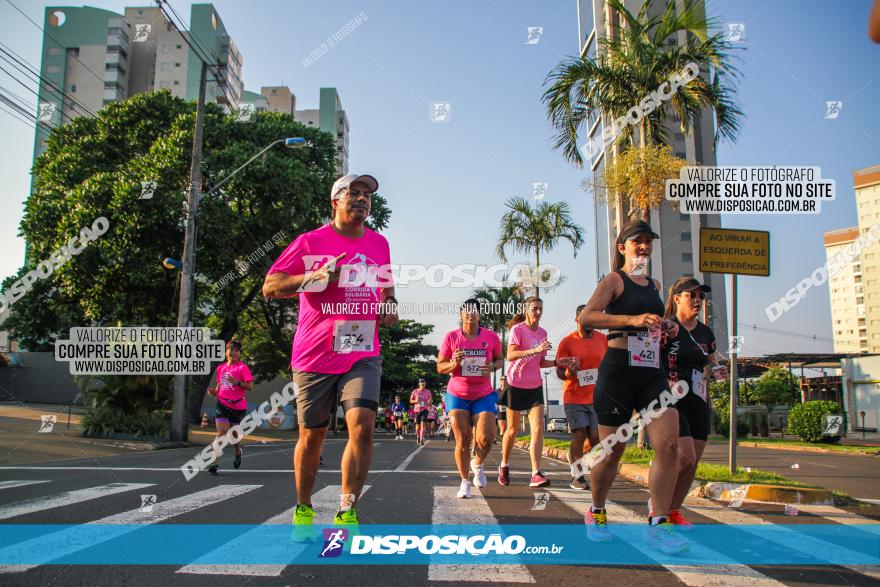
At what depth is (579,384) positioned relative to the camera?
7621 mm

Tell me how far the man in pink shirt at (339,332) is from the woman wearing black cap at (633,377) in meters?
1.47

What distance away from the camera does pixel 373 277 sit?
14.1 ft

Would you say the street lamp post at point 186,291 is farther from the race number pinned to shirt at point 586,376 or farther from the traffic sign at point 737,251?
the race number pinned to shirt at point 586,376

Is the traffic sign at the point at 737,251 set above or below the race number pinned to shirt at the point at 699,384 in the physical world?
above

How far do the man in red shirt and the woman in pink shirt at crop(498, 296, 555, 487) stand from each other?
0.40 meters

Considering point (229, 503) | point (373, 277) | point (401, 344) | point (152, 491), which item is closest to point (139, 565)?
point (373, 277)

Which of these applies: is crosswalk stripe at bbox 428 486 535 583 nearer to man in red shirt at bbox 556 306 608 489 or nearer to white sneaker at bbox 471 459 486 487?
white sneaker at bbox 471 459 486 487

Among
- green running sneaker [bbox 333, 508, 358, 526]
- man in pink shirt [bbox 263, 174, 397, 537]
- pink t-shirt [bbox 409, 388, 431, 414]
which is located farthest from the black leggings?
pink t-shirt [bbox 409, 388, 431, 414]

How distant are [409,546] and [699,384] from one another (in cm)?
251

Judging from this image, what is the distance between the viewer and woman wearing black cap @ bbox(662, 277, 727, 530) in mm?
4918

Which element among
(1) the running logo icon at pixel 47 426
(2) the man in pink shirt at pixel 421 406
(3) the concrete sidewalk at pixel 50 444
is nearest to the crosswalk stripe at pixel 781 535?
(3) the concrete sidewalk at pixel 50 444

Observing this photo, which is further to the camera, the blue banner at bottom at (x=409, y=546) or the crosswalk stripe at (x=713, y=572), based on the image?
the blue banner at bottom at (x=409, y=546)

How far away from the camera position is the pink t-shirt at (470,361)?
23.9 ft

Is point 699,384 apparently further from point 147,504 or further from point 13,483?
point 13,483
